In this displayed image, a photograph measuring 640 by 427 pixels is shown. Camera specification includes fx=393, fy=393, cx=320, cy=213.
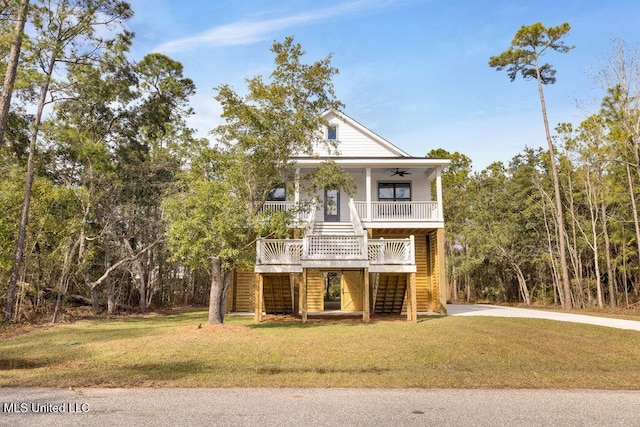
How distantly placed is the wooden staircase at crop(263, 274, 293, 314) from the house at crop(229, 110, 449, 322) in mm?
42

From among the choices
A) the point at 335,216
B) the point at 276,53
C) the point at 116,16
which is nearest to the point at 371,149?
the point at 335,216

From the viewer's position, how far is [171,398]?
510 cm

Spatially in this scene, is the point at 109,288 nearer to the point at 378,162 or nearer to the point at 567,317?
the point at 378,162

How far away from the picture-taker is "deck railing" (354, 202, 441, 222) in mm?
17359

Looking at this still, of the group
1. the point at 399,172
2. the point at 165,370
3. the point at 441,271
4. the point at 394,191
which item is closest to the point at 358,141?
the point at 399,172

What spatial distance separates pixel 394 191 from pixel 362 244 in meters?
6.65

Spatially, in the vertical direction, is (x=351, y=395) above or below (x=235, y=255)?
below

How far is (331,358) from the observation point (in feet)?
25.1

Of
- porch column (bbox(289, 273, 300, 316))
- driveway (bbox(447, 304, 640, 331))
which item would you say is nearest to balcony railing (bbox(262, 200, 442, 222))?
porch column (bbox(289, 273, 300, 316))

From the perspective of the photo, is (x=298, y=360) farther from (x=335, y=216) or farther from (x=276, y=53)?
(x=335, y=216)

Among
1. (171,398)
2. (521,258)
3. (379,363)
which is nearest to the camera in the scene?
(171,398)

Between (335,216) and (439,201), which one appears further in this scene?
(335,216)

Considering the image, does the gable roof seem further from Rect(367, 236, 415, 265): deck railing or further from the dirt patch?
the dirt patch

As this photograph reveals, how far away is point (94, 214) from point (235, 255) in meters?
10.9
